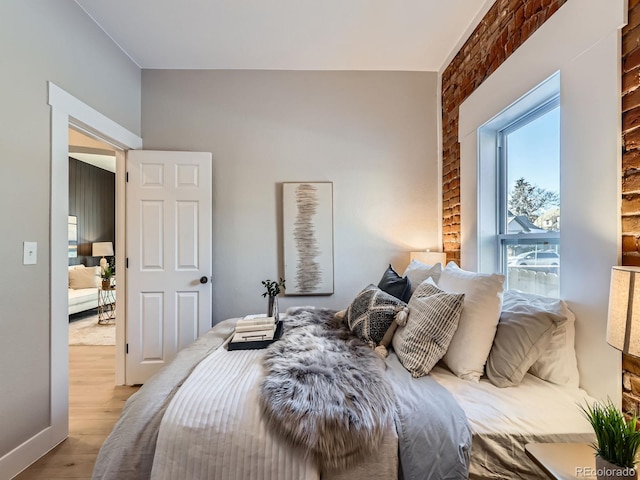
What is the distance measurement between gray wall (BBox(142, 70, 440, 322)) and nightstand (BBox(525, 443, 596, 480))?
6.72ft

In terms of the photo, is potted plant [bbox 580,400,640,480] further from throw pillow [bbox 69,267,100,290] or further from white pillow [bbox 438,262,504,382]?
throw pillow [bbox 69,267,100,290]

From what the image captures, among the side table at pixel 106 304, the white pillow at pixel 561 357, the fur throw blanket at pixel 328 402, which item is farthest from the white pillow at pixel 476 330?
the side table at pixel 106 304

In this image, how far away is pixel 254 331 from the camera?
1.70m

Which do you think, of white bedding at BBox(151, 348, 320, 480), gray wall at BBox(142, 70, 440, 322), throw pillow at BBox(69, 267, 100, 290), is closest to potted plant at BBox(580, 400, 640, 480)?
white bedding at BBox(151, 348, 320, 480)

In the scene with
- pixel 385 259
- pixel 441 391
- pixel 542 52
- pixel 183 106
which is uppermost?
pixel 183 106


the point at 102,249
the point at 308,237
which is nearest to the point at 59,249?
the point at 308,237

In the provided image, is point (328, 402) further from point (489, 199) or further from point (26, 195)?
point (26, 195)

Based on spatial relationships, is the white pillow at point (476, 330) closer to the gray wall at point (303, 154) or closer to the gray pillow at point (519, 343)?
the gray pillow at point (519, 343)

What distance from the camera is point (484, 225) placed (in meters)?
2.21

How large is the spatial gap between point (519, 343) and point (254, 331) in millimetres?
1311

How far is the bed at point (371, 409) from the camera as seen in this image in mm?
986


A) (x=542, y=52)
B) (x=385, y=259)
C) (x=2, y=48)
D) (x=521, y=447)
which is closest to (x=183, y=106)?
(x=2, y=48)

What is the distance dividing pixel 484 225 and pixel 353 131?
4.99 feet

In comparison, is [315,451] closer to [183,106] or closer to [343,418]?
[343,418]
